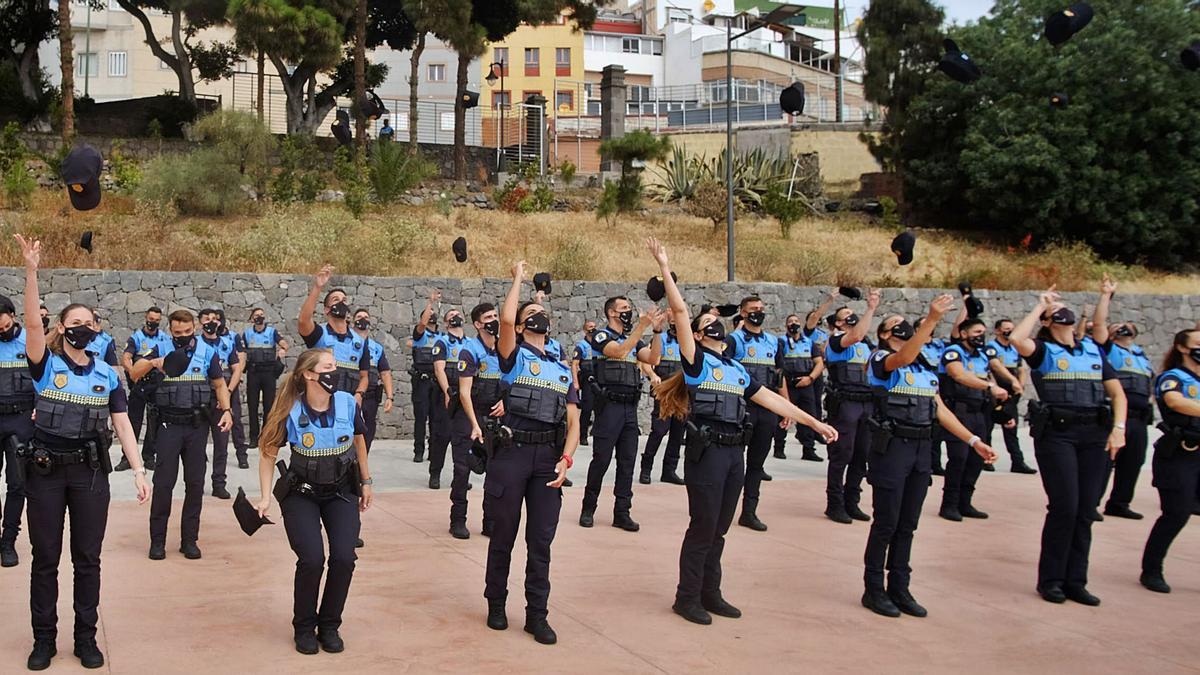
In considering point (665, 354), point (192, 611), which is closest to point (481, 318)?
point (665, 354)

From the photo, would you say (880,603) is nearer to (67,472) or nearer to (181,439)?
(67,472)

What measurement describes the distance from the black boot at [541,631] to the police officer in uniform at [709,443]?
97 cm

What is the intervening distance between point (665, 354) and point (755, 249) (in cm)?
1297

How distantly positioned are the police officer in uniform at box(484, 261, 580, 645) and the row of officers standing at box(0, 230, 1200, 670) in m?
0.01

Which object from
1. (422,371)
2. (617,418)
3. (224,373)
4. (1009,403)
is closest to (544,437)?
(617,418)

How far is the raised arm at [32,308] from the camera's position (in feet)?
19.8

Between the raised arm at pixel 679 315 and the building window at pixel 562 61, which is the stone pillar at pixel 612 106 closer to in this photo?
the building window at pixel 562 61

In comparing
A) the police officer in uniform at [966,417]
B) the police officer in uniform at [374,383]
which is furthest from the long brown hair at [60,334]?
the police officer in uniform at [966,417]

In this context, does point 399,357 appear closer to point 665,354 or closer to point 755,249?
point 665,354

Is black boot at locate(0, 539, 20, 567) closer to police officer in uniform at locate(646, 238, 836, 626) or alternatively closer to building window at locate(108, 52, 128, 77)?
police officer in uniform at locate(646, 238, 836, 626)

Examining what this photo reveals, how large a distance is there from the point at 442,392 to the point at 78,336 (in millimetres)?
5659

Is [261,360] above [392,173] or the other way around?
the other way around

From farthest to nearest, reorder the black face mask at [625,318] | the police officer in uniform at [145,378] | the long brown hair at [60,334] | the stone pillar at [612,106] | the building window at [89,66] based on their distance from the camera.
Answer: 1. the building window at [89,66]
2. the stone pillar at [612,106]
3. the black face mask at [625,318]
4. the police officer in uniform at [145,378]
5. the long brown hair at [60,334]

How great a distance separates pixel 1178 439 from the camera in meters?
8.15
